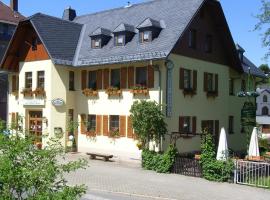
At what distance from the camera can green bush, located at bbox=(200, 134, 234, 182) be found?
60.1 ft

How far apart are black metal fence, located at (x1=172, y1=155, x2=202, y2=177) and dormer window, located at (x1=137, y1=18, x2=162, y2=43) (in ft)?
24.4

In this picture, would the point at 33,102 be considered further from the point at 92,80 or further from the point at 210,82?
the point at 210,82

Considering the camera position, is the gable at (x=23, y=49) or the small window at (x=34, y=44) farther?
the small window at (x=34, y=44)

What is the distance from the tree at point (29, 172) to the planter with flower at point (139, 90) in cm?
1722

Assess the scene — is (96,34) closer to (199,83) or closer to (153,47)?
(153,47)

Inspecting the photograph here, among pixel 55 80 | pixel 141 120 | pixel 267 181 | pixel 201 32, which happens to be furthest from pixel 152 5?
pixel 267 181

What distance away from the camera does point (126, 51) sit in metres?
25.3

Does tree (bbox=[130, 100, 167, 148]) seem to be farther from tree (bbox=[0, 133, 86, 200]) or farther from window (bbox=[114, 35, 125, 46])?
tree (bbox=[0, 133, 86, 200])

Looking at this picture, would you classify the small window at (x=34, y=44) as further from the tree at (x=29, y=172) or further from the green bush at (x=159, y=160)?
the tree at (x=29, y=172)

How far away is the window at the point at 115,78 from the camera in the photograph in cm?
2566

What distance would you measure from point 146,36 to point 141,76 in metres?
2.23

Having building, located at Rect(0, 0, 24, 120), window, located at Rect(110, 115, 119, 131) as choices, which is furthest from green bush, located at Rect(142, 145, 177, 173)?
building, located at Rect(0, 0, 24, 120)

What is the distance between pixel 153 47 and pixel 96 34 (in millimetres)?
4720

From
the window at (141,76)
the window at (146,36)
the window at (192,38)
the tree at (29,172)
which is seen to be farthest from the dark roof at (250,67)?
the tree at (29,172)
